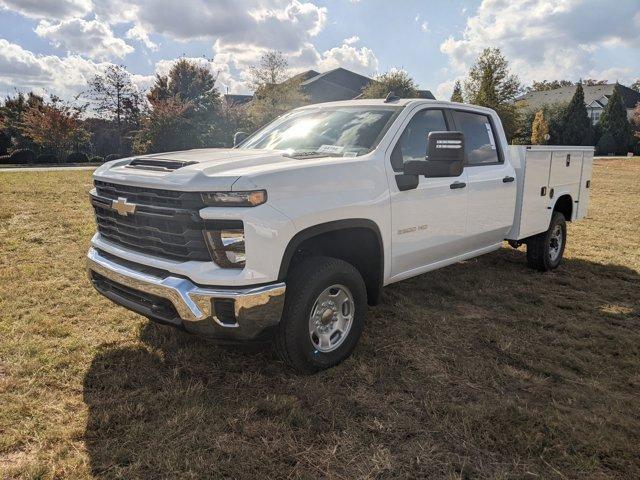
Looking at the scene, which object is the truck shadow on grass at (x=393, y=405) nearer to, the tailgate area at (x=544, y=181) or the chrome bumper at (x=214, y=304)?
the chrome bumper at (x=214, y=304)

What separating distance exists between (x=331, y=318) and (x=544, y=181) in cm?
360

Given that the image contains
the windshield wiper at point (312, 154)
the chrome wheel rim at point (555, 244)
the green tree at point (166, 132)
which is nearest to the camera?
the windshield wiper at point (312, 154)

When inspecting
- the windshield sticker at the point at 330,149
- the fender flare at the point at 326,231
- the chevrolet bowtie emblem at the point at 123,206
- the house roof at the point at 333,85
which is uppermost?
the house roof at the point at 333,85

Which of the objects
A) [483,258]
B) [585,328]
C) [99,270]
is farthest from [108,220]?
[483,258]

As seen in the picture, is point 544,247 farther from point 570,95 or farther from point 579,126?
point 570,95

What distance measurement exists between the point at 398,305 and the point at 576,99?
60.1 metres

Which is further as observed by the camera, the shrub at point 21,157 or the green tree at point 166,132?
the shrub at point 21,157

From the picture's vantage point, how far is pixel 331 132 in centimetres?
403

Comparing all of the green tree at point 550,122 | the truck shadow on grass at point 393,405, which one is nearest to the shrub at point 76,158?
the truck shadow on grass at point 393,405

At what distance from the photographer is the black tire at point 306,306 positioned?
306cm

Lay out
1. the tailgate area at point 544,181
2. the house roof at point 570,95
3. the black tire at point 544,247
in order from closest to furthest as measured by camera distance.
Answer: the tailgate area at point 544,181, the black tire at point 544,247, the house roof at point 570,95

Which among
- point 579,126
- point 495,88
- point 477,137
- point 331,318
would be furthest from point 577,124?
point 331,318

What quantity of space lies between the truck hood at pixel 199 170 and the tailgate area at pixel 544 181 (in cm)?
299

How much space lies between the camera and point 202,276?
2781 millimetres
